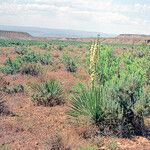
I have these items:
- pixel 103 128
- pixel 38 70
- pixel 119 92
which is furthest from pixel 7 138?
pixel 38 70

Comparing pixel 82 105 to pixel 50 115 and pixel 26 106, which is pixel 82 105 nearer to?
pixel 50 115

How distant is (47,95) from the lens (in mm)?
11992

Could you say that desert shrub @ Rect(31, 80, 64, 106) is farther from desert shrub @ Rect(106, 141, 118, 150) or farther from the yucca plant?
desert shrub @ Rect(106, 141, 118, 150)

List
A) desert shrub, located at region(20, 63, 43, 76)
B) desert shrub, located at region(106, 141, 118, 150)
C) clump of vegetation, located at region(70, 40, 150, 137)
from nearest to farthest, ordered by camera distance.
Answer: desert shrub, located at region(106, 141, 118, 150) < clump of vegetation, located at region(70, 40, 150, 137) < desert shrub, located at region(20, 63, 43, 76)

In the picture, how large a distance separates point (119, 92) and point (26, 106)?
3463mm

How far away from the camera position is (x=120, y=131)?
9.05m

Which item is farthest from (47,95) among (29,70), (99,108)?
(29,70)

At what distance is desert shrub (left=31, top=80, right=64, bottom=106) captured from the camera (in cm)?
1209

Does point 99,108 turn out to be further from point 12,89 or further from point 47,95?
point 12,89

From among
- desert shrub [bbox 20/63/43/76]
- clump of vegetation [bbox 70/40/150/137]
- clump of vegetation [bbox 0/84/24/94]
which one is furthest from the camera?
desert shrub [bbox 20/63/43/76]

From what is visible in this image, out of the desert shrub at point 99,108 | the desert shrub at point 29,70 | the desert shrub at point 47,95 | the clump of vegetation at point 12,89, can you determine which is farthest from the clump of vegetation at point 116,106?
the desert shrub at point 29,70

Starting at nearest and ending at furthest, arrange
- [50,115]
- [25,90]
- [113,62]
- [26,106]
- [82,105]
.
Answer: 1. [82,105]
2. [50,115]
3. [26,106]
4. [25,90]
5. [113,62]

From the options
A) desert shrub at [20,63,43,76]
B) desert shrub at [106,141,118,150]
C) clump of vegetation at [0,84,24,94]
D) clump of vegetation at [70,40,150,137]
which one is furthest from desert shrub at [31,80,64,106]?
desert shrub at [20,63,43,76]

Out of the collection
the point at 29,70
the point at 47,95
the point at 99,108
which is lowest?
the point at 29,70
